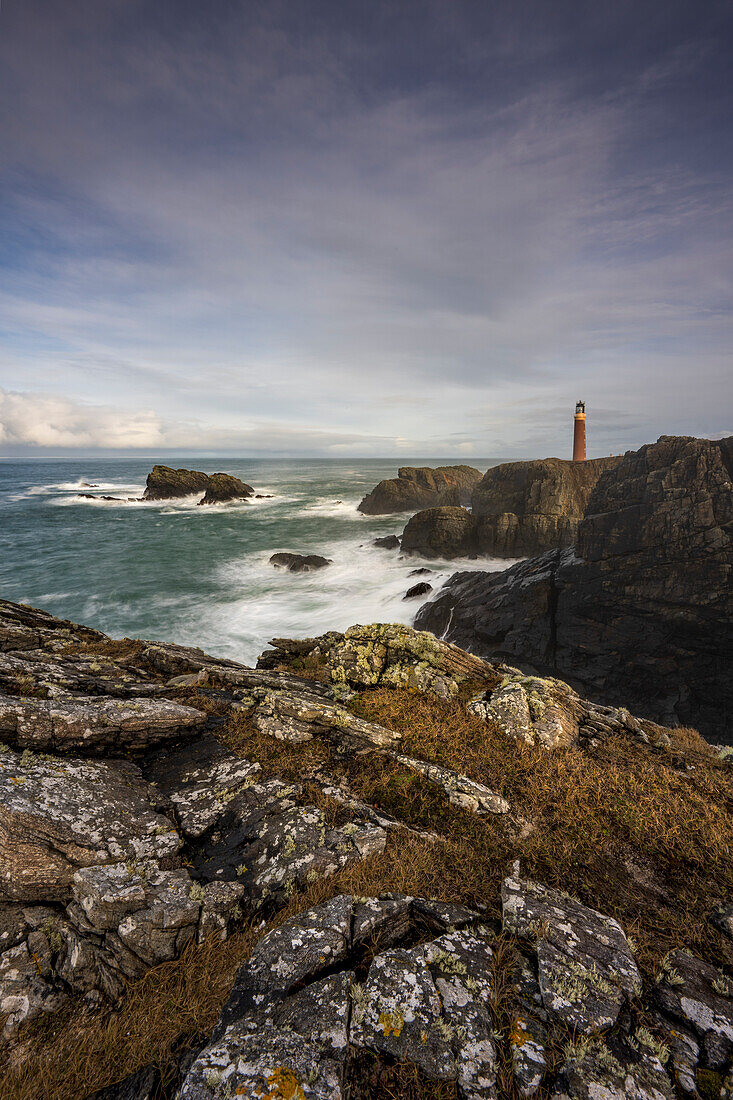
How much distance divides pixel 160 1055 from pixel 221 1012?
50cm

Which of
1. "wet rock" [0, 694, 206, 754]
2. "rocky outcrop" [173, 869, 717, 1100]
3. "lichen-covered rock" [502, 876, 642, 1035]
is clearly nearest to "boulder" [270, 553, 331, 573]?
"wet rock" [0, 694, 206, 754]

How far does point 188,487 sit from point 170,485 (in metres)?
3.85

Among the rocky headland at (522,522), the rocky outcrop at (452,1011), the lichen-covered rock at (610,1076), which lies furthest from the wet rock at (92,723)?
the rocky headland at (522,522)

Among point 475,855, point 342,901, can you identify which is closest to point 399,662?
point 475,855

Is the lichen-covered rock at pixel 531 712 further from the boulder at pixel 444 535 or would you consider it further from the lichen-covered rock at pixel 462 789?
the boulder at pixel 444 535

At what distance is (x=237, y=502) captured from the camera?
305 ft

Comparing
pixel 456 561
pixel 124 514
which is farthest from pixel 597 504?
pixel 124 514

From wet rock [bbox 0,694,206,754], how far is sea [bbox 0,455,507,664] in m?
19.7

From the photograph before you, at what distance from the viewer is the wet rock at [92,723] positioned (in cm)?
596

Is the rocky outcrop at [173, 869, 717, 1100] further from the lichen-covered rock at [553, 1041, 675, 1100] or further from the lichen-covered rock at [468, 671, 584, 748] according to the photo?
the lichen-covered rock at [468, 671, 584, 748]

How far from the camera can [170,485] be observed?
94812 mm

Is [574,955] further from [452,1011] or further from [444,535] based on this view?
[444,535]

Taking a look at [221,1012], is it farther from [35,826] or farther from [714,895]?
[714,895]

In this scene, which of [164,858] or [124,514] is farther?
[124,514]
